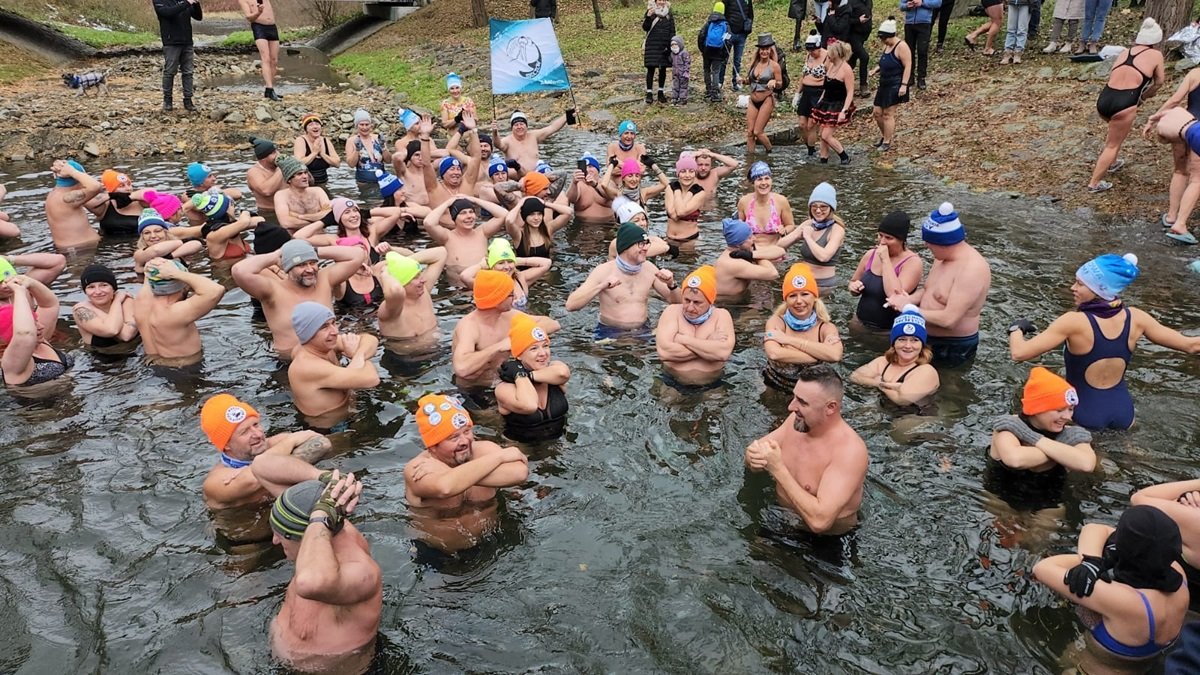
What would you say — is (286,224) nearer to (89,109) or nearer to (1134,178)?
(89,109)

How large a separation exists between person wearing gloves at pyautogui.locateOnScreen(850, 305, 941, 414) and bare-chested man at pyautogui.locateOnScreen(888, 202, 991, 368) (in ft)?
2.30

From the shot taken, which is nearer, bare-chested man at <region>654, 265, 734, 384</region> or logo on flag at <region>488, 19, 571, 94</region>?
bare-chested man at <region>654, 265, 734, 384</region>

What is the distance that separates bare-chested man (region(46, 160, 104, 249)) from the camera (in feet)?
37.1

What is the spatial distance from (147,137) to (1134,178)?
769 inches

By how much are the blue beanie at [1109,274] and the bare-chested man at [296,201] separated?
9.45 m

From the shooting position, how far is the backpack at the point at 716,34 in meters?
17.9

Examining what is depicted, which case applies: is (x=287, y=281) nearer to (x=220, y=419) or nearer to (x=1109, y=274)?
(x=220, y=419)

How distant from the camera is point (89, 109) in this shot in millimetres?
19078

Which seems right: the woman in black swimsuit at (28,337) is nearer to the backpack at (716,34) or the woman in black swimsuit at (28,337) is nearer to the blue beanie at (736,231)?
the blue beanie at (736,231)

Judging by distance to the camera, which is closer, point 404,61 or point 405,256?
point 405,256

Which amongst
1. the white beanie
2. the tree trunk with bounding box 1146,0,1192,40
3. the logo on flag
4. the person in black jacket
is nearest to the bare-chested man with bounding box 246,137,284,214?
the logo on flag

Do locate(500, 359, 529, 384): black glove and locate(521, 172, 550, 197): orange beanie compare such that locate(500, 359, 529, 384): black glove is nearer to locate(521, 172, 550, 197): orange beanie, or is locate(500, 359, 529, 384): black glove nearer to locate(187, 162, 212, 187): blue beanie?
locate(521, 172, 550, 197): orange beanie

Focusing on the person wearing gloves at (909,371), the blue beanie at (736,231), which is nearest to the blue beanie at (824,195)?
the blue beanie at (736,231)

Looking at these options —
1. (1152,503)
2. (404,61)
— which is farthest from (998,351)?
(404,61)
